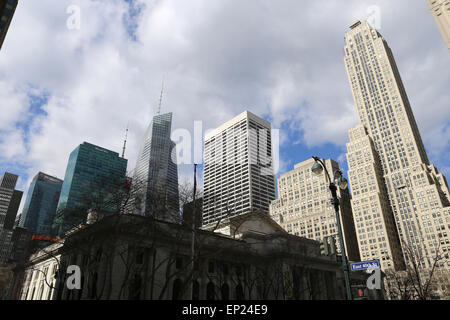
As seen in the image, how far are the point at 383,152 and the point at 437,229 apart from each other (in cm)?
4161

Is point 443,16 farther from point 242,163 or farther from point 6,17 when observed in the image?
point 242,163

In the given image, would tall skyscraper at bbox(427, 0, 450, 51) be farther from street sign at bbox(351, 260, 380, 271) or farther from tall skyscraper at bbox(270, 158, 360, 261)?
tall skyscraper at bbox(270, 158, 360, 261)

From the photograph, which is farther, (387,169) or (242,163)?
(242,163)

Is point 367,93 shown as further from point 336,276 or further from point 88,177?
point 88,177

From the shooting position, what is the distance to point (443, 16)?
41562 millimetres

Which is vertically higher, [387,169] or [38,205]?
[38,205]

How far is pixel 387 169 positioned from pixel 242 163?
7566 cm

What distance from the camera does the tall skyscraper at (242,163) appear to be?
169500mm

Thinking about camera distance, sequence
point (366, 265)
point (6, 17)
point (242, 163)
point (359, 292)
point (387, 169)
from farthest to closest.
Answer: point (242, 163) → point (387, 169) → point (6, 17) → point (366, 265) → point (359, 292)

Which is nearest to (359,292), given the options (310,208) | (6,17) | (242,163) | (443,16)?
(443,16)

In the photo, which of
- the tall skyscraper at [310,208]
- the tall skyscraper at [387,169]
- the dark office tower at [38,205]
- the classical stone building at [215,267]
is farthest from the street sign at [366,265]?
the dark office tower at [38,205]

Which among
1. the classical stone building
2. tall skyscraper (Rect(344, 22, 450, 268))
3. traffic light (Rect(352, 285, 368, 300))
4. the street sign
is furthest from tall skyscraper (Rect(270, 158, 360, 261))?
traffic light (Rect(352, 285, 368, 300))

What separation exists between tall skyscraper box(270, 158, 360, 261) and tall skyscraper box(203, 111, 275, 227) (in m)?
17.9
